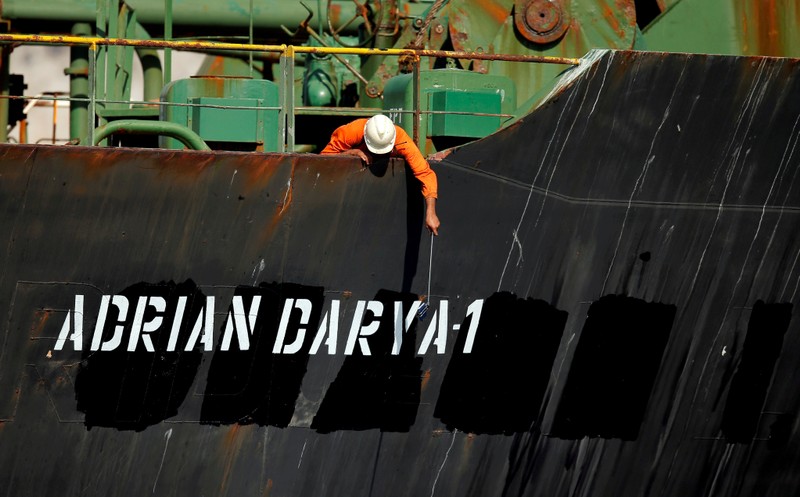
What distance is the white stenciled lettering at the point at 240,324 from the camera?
7219 millimetres

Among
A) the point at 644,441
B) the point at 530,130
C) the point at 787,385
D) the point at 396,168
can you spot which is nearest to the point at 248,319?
the point at 396,168

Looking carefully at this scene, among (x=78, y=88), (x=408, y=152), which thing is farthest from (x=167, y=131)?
(x=78, y=88)

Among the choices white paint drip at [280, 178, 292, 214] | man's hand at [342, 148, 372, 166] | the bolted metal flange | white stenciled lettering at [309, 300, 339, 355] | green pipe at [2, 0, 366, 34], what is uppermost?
the bolted metal flange

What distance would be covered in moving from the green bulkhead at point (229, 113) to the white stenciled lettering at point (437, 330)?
6.27 feet

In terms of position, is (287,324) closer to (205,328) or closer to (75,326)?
(205,328)

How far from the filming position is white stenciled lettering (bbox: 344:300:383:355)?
24.2 ft

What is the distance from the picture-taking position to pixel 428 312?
744 cm

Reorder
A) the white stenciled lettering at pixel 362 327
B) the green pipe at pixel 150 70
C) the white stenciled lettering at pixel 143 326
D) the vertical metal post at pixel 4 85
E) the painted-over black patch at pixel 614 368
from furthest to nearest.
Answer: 1. the green pipe at pixel 150 70
2. the vertical metal post at pixel 4 85
3. the painted-over black patch at pixel 614 368
4. the white stenciled lettering at pixel 362 327
5. the white stenciled lettering at pixel 143 326

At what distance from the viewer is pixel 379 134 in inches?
278

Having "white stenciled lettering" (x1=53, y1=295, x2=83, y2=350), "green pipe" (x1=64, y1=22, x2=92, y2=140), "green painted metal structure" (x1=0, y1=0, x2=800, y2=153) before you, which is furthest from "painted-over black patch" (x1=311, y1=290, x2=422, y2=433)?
"green pipe" (x1=64, y1=22, x2=92, y2=140)

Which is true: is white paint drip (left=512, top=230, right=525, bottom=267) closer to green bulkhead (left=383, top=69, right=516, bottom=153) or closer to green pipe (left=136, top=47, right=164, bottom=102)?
green bulkhead (left=383, top=69, right=516, bottom=153)

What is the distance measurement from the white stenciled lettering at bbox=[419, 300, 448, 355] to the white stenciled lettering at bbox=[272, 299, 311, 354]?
830 millimetres

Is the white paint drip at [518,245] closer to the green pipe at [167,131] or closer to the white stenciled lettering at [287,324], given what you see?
the white stenciled lettering at [287,324]

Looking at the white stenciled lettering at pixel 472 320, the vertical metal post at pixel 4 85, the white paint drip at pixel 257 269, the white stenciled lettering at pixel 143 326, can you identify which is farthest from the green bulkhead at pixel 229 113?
the vertical metal post at pixel 4 85
